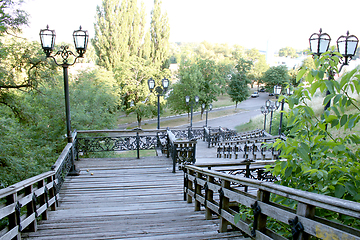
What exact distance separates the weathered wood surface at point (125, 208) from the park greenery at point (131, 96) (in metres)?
1.71

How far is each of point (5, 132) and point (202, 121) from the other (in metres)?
32.0

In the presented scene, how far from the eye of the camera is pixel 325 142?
2281 millimetres

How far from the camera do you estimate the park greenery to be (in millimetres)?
2254

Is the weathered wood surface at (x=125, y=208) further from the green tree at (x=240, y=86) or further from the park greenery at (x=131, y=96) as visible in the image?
the green tree at (x=240, y=86)

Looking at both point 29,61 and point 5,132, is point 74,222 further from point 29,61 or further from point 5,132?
point 29,61

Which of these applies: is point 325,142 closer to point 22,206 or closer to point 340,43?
point 22,206

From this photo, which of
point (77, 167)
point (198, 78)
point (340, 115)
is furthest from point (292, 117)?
point (198, 78)

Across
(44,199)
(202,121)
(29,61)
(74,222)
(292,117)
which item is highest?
(29,61)

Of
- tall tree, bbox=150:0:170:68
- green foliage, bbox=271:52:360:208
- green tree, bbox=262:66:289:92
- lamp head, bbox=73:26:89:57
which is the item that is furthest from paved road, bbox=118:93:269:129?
green foliage, bbox=271:52:360:208

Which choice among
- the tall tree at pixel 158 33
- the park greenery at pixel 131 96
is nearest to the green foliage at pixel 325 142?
the park greenery at pixel 131 96

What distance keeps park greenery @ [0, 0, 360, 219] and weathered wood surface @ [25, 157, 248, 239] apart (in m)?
1.71

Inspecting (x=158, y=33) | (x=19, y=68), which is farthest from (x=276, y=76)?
(x=19, y=68)

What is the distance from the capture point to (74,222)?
166 inches

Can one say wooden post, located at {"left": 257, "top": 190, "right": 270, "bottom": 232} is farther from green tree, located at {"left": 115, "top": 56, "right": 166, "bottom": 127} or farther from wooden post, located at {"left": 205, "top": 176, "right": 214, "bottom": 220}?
green tree, located at {"left": 115, "top": 56, "right": 166, "bottom": 127}
